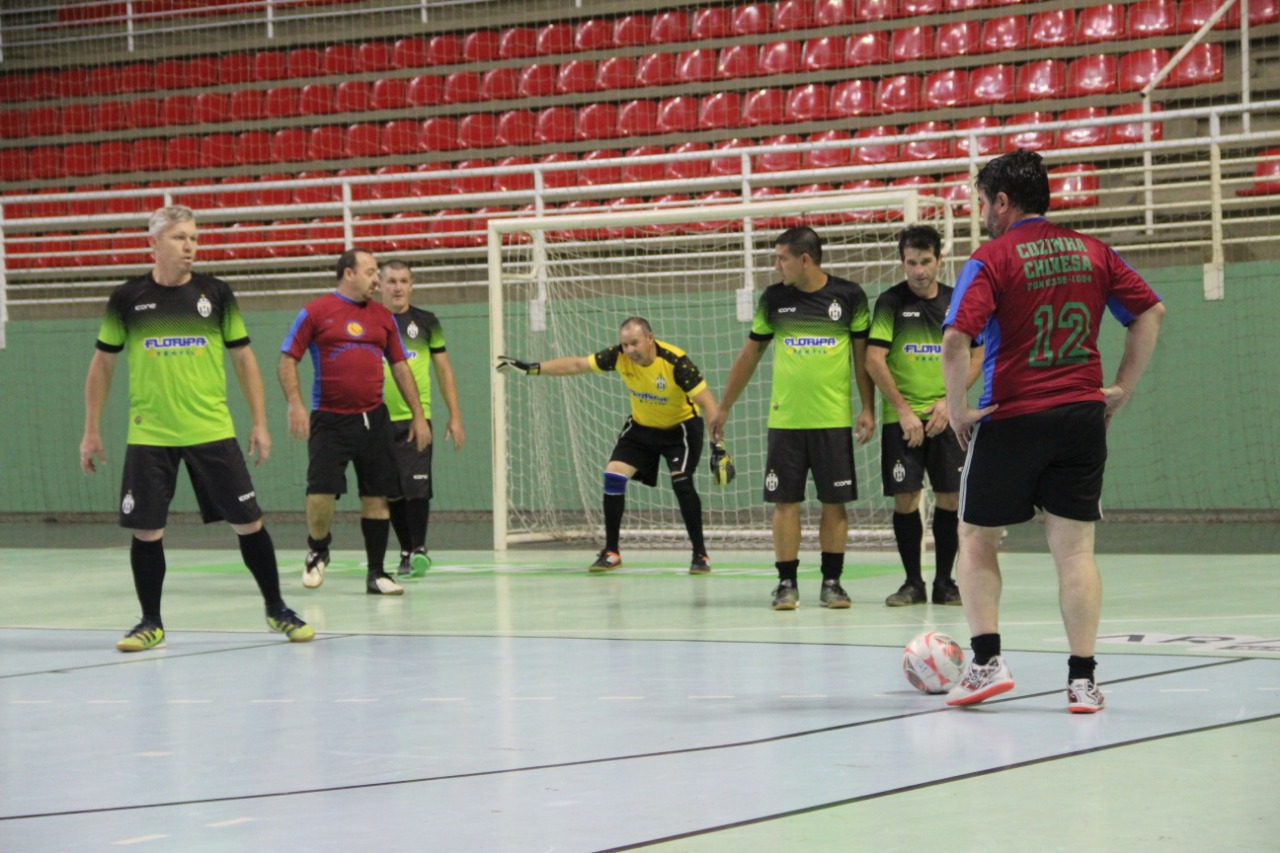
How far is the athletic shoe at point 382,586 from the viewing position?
10.3 metres

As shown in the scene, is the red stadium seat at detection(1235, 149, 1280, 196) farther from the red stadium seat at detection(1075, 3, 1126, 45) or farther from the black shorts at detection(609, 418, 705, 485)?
the black shorts at detection(609, 418, 705, 485)

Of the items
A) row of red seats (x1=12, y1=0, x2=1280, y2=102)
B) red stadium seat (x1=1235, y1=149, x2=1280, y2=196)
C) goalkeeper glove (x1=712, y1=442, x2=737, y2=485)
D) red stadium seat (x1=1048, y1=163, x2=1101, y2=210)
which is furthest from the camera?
row of red seats (x1=12, y1=0, x2=1280, y2=102)

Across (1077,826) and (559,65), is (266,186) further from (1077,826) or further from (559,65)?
A: (1077,826)

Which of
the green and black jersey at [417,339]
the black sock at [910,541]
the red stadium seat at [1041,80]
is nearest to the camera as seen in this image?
the black sock at [910,541]

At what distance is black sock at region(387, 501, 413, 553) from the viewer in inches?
451

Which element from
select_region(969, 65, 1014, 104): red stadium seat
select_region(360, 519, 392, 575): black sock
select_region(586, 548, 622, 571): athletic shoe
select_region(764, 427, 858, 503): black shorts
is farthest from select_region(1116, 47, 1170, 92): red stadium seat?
select_region(360, 519, 392, 575): black sock

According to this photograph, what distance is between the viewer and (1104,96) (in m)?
15.7

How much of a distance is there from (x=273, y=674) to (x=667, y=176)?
36.1ft

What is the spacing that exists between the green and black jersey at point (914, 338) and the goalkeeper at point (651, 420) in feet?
7.43

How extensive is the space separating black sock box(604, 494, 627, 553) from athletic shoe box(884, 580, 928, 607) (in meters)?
2.79

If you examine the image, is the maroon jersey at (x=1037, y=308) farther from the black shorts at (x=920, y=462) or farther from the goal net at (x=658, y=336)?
the goal net at (x=658, y=336)

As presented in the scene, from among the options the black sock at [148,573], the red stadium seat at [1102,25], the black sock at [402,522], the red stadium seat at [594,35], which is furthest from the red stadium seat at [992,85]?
the black sock at [148,573]

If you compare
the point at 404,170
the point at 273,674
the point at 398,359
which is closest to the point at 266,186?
the point at 404,170

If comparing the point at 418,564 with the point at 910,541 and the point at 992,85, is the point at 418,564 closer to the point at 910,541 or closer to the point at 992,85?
the point at 910,541
